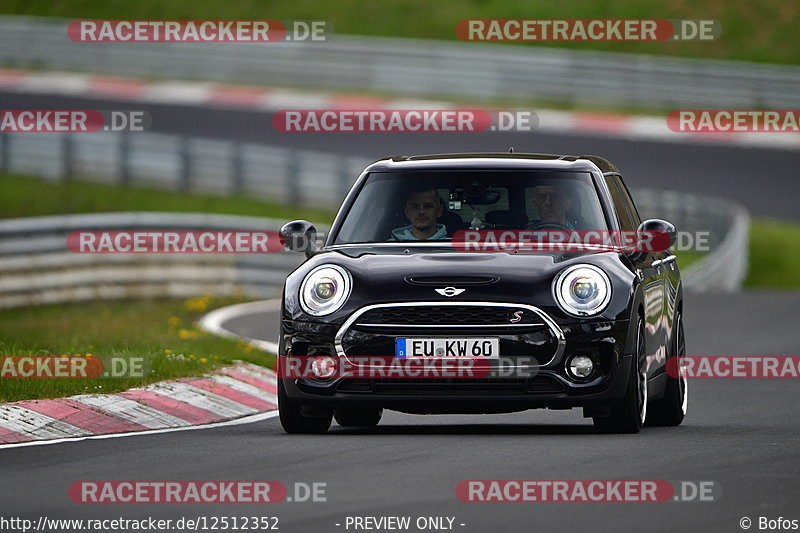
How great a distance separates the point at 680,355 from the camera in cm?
1268

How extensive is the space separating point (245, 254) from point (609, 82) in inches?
689

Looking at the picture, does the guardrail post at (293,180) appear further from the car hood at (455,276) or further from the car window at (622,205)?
the car hood at (455,276)

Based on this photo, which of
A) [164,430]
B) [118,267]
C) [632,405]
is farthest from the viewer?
[118,267]

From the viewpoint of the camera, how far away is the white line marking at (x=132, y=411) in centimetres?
1140

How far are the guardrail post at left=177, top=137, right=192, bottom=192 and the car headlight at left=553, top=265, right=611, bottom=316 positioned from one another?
80.0 feet

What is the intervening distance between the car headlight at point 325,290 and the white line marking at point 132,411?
1.46m

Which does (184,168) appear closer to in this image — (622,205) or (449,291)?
(622,205)

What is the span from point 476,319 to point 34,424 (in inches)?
99.1

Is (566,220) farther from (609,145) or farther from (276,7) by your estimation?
(276,7)

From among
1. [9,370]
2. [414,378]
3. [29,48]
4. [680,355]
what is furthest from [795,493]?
[29,48]

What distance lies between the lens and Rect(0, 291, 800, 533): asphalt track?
768 cm

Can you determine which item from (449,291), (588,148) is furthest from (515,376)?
(588,148)

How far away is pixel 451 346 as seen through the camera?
10.3 m

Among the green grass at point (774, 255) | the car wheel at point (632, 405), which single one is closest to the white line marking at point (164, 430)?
the car wheel at point (632, 405)
